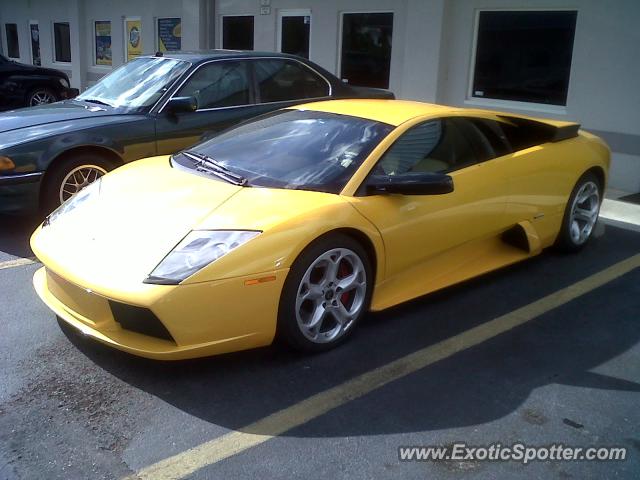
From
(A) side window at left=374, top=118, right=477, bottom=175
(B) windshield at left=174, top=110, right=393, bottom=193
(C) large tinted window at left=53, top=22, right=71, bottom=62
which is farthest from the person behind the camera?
(C) large tinted window at left=53, top=22, right=71, bottom=62

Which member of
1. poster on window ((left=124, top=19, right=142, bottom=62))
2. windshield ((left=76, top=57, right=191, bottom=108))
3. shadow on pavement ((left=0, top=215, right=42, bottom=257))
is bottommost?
shadow on pavement ((left=0, top=215, right=42, bottom=257))

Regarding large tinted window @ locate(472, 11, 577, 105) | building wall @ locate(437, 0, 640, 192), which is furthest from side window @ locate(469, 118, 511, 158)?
large tinted window @ locate(472, 11, 577, 105)

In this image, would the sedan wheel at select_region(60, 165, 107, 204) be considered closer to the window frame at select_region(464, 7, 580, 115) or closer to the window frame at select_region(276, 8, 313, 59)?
the window frame at select_region(464, 7, 580, 115)

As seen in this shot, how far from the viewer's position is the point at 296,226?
3320 millimetres

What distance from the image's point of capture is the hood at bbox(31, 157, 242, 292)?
316cm

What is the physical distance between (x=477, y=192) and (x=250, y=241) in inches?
71.2

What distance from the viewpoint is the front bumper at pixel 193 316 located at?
3014 mm

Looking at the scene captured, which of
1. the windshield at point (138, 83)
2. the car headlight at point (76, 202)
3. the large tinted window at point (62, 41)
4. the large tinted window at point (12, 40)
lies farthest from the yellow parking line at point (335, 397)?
the large tinted window at point (12, 40)

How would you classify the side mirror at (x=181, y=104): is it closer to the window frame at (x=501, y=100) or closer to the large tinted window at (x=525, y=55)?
the window frame at (x=501, y=100)

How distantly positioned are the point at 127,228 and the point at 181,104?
2.73m

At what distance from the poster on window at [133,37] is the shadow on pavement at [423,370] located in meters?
12.9

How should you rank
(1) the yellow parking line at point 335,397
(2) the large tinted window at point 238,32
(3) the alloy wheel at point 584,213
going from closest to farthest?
1. (1) the yellow parking line at point 335,397
2. (3) the alloy wheel at point 584,213
3. (2) the large tinted window at point 238,32

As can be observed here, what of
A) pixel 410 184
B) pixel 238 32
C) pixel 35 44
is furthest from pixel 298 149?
pixel 35 44

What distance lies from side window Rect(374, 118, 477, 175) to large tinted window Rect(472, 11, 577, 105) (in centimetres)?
476
